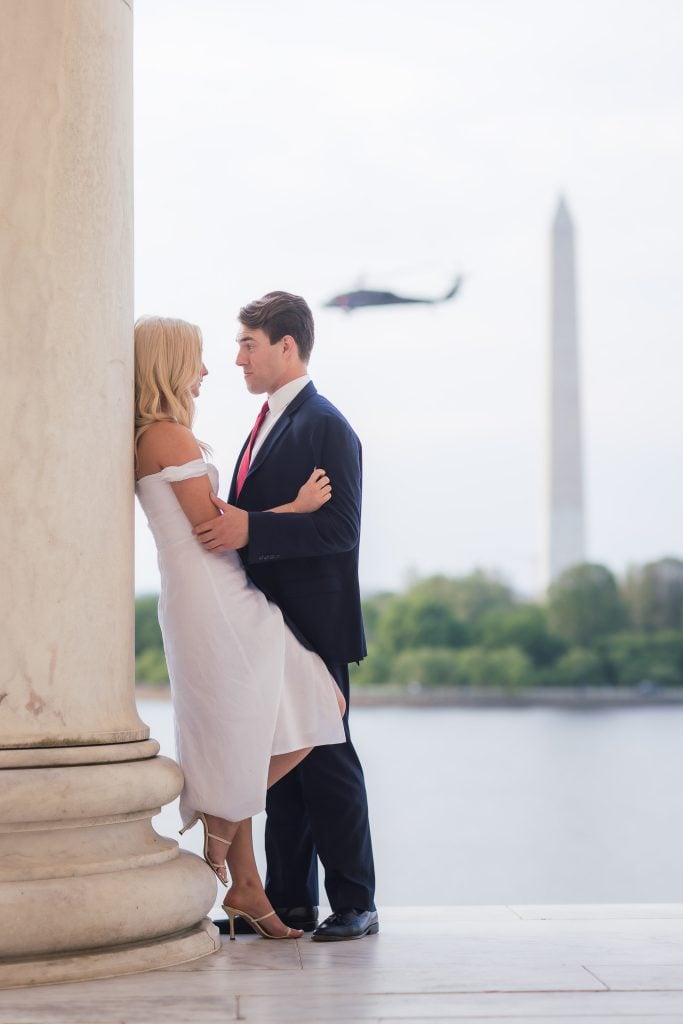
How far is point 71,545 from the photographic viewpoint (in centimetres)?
1045

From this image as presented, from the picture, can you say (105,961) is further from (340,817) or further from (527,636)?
(527,636)

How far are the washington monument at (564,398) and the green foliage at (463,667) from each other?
1352 inches

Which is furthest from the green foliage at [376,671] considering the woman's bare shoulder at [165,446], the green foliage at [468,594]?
the woman's bare shoulder at [165,446]

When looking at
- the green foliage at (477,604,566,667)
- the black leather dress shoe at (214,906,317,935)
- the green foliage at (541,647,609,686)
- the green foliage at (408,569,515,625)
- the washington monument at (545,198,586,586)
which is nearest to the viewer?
the black leather dress shoe at (214,906,317,935)

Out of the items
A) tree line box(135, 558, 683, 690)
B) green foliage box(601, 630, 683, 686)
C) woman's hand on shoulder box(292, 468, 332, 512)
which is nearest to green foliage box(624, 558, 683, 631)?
tree line box(135, 558, 683, 690)

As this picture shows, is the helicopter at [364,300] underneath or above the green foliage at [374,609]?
above

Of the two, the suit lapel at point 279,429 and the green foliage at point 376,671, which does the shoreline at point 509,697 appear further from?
the suit lapel at point 279,429

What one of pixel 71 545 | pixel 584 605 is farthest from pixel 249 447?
pixel 584 605

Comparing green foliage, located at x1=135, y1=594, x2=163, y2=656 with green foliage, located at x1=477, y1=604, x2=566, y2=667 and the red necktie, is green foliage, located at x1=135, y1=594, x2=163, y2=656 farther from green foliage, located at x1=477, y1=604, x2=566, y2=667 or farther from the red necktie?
the red necktie

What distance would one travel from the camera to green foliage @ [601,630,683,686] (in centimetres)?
14788

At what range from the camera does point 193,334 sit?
454 inches

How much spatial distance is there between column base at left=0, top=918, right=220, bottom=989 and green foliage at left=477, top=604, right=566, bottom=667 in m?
137

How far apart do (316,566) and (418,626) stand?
139946 mm

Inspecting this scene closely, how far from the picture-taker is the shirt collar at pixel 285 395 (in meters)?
12.3
